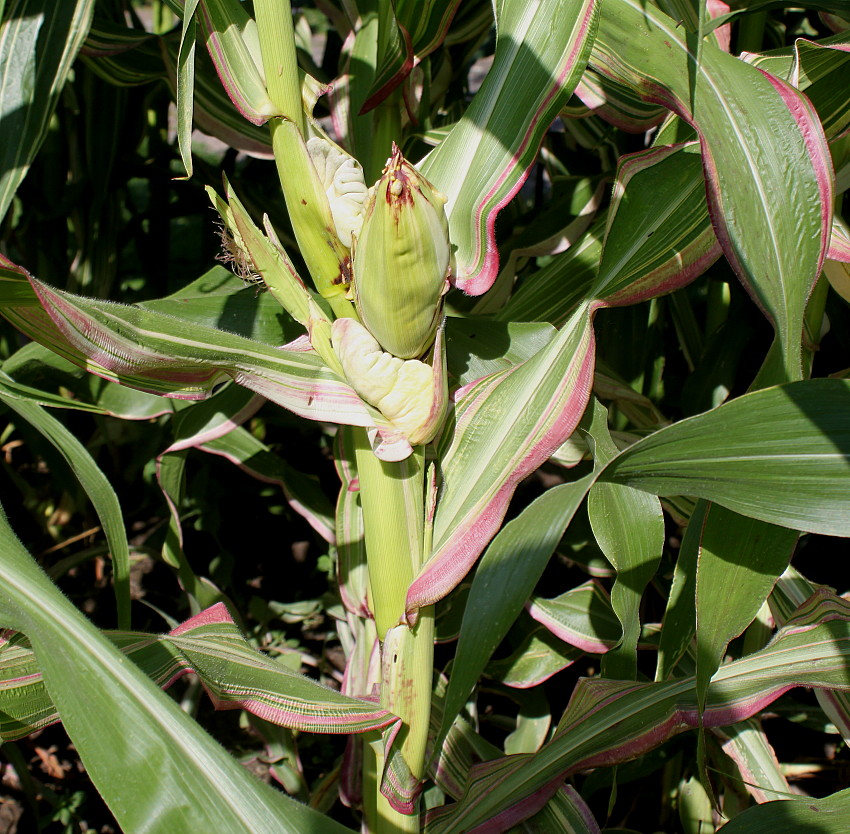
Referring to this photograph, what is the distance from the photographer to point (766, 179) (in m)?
0.46

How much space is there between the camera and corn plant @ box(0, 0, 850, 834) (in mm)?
425

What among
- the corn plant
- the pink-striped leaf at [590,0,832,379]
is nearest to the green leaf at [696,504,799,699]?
the corn plant

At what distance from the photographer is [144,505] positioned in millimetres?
1235

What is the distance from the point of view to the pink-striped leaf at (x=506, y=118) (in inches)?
21.0

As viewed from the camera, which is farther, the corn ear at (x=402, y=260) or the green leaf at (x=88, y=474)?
the green leaf at (x=88, y=474)

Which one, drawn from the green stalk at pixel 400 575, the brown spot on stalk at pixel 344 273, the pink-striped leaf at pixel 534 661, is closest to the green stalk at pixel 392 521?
the green stalk at pixel 400 575

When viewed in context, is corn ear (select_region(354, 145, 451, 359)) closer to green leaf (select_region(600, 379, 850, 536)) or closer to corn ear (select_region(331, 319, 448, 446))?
corn ear (select_region(331, 319, 448, 446))

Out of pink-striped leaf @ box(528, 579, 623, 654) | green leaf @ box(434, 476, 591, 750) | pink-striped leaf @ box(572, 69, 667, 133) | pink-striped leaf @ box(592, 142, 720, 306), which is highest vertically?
pink-striped leaf @ box(572, 69, 667, 133)

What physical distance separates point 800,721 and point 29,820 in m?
1.00

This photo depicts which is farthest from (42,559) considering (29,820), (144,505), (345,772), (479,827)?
(479,827)

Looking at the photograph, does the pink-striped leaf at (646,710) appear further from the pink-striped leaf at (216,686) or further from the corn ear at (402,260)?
the corn ear at (402,260)

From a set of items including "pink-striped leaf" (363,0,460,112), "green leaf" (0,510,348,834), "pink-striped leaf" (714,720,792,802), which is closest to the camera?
"green leaf" (0,510,348,834)

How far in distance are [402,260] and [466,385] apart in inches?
6.3

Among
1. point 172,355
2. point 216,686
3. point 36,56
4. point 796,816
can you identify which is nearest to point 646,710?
point 796,816
